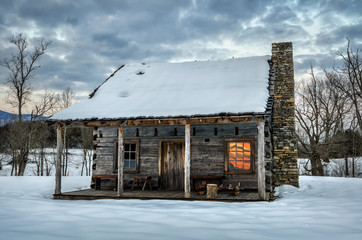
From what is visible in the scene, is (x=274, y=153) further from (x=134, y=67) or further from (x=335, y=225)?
(x=335, y=225)

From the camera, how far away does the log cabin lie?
1070 centimetres

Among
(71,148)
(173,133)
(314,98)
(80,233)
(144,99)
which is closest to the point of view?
(80,233)

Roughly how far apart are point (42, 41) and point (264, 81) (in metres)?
20.5

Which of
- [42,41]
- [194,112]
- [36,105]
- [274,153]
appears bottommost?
[274,153]

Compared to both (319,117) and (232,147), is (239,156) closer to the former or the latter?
(232,147)

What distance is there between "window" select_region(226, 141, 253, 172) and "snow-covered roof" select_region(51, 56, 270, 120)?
7.88ft

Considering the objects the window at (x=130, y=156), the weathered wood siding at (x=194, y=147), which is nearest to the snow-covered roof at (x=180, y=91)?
the weathered wood siding at (x=194, y=147)

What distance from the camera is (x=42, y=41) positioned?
26.2 metres

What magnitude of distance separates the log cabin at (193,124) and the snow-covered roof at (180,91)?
4 centimetres

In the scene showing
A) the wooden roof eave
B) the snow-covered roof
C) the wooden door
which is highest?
the snow-covered roof

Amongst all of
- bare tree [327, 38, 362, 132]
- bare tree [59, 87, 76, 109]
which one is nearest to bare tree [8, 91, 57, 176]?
bare tree [59, 87, 76, 109]

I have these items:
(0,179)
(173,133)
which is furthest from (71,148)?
(173,133)

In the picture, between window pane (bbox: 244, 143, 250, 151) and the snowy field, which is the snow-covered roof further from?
the snowy field

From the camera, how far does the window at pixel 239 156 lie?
12938 millimetres
